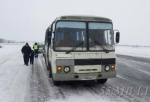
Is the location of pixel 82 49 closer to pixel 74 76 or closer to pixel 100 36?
pixel 100 36

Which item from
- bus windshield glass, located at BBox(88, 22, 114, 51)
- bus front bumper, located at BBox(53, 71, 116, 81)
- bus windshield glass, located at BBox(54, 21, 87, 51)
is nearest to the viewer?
bus front bumper, located at BBox(53, 71, 116, 81)

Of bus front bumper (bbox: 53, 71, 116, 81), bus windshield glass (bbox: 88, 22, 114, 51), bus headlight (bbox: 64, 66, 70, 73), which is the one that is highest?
bus windshield glass (bbox: 88, 22, 114, 51)

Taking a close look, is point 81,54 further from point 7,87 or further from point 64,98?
point 7,87

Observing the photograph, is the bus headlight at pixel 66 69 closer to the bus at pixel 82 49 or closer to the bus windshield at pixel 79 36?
the bus at pixel 82 49

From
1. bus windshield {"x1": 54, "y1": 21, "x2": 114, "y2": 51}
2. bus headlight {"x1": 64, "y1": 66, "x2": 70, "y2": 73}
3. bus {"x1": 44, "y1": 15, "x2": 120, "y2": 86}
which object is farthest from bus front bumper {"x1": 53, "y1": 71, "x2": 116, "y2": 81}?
bus windshield {"x1": 54, "y1": 21, "x2": 114, "y2": 51}

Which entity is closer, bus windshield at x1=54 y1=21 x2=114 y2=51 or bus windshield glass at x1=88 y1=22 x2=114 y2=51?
bus windshield at x1=54 y1=21 x2=114 y2=51

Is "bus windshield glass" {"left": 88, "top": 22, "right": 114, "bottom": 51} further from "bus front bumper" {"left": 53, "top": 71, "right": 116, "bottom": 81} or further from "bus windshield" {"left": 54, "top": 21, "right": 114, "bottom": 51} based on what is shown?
"bus front bumper" {"left": 53, "top": 71, "right": 116, "bottom": 81}

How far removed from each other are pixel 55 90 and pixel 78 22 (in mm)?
2732

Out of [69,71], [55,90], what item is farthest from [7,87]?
[69,71]

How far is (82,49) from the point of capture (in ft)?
22.0

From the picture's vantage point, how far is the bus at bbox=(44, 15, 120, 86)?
257 inches

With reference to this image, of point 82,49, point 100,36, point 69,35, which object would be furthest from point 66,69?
point 100,36

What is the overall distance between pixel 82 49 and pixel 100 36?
0.91 metres

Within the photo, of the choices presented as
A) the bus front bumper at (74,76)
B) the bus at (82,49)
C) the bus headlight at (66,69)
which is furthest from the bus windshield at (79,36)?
the bus front bumper at (74,76)
